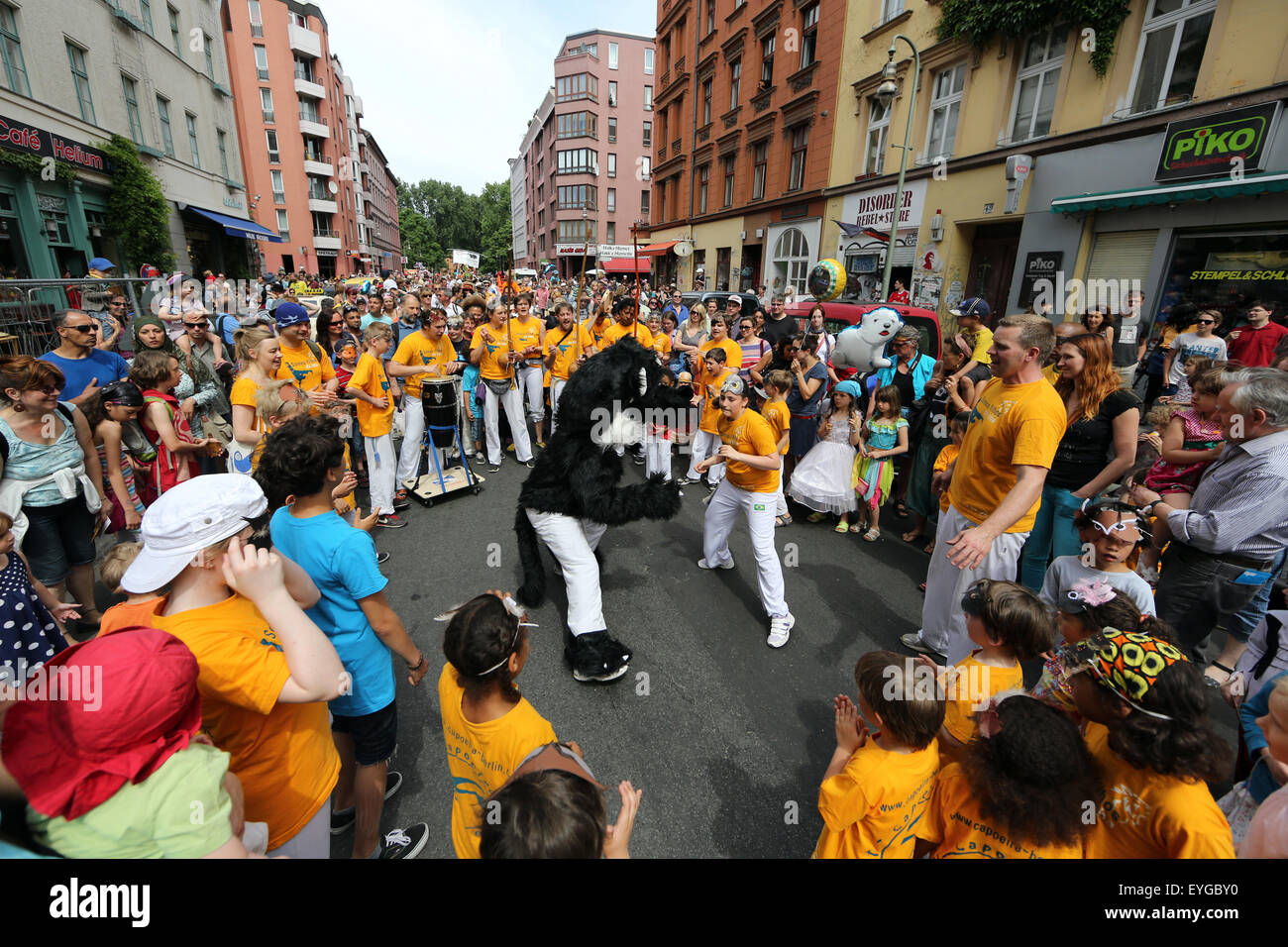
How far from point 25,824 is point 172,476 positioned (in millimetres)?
4076

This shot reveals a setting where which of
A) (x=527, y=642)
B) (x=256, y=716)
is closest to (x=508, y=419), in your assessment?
(x=527, y=642)

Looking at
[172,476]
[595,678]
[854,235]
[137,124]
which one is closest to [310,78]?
[137,124]

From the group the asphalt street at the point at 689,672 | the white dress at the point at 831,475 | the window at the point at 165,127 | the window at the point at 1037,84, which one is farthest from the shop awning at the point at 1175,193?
the window at the point at 165,127

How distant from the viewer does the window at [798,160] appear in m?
18.9

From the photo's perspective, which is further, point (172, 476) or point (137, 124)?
point (137, 124)

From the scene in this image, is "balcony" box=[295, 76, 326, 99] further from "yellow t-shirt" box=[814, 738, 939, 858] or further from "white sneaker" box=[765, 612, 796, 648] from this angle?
"yellow t-shirt" box=[814, 738, 939, 858]

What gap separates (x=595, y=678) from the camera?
335 centimetres

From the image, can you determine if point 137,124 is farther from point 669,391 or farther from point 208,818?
point 208,818

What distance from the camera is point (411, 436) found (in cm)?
604

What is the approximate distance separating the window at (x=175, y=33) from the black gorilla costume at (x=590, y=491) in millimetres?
24132

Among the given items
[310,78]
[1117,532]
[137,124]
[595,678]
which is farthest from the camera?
[310,78]

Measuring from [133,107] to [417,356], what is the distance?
18185 millimetres

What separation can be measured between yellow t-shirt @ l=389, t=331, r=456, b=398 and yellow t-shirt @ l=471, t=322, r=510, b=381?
834 millimetres

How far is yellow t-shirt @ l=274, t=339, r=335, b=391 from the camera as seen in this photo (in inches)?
187
